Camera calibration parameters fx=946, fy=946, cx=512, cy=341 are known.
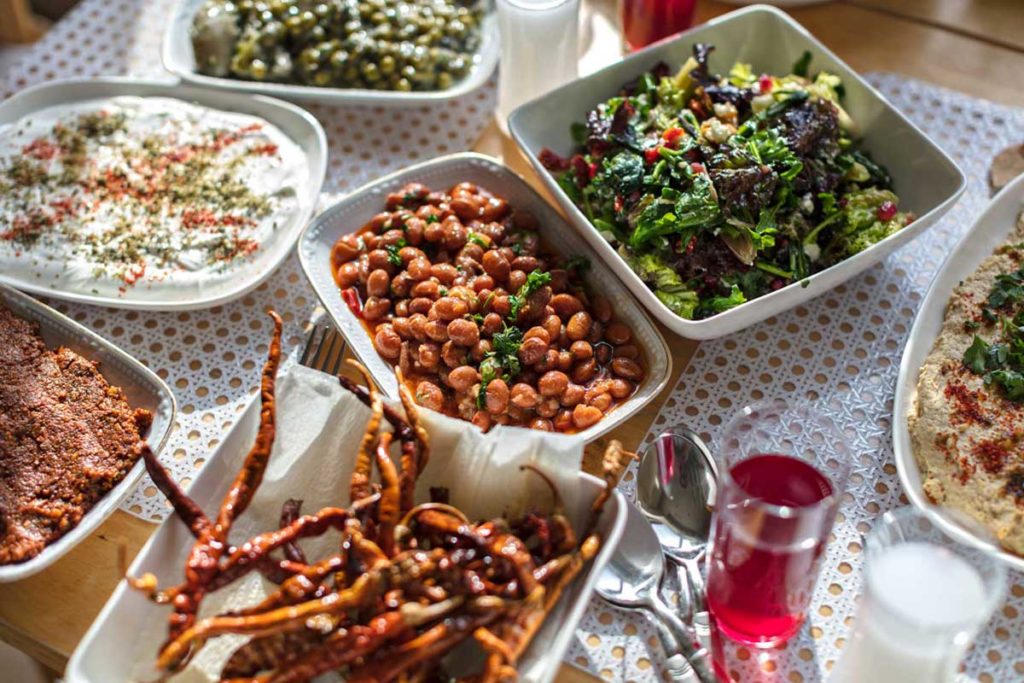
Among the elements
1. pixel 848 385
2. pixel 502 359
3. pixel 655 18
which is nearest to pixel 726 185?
pixel 848 385

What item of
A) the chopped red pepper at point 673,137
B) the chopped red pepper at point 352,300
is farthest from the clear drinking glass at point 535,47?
the chopped red pepper at point 352,300

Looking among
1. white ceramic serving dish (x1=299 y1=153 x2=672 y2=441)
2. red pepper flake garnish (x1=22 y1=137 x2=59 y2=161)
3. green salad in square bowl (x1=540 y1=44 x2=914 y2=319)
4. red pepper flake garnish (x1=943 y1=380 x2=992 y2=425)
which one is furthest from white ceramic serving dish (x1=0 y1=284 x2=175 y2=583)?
red pepper flake garnish (x1=943 y1=380 x2=992 y2=425)

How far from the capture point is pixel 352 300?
5.96ft

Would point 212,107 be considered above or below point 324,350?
above

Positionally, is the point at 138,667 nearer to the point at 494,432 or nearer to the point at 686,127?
the point at 494,432

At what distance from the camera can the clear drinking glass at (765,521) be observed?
4.06 ft

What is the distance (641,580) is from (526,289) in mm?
565

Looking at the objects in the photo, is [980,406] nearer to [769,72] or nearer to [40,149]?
[769,72]

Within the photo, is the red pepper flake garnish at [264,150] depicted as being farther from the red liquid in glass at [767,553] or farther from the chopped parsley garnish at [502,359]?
the red liquid in glass at [767,553]

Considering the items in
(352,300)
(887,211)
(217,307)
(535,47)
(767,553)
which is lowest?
(217,307)

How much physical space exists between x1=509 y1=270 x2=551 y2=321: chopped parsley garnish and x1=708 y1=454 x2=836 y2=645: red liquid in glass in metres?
0.51

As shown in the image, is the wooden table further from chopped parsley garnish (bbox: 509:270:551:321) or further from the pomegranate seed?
the pomegranate seed

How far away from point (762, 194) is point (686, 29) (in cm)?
72

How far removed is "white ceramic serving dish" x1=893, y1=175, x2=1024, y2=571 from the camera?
1517 mm
